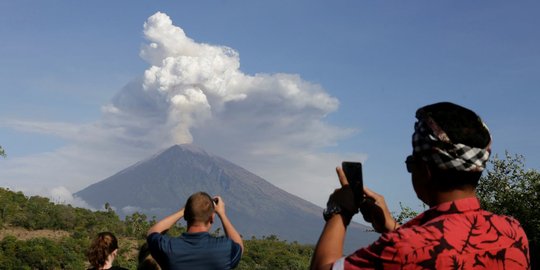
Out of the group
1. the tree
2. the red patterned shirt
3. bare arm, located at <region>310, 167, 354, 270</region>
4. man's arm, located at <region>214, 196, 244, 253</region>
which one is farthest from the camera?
the tree

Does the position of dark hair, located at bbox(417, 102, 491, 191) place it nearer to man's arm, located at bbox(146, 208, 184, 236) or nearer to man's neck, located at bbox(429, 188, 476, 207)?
man's neck, located at bbox(429, 188, 476, 207)

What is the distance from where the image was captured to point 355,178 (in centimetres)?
238

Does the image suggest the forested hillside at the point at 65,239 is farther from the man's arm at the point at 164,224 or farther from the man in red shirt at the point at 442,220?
the man in red shirt at the point at 442,220

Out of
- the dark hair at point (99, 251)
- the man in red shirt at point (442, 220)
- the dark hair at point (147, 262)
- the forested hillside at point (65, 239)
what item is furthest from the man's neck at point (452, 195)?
the forested hillside at point (65, 239)

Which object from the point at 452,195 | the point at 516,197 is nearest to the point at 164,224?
the point at 452,195

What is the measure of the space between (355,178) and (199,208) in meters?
3.14

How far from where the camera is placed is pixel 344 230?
7.50ft

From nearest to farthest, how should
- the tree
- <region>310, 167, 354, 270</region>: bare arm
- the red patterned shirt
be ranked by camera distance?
the red patterned shirt → <region>310, 167, 354, 270</region>: bare arm → the tree

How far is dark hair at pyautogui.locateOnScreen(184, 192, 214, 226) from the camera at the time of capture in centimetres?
530

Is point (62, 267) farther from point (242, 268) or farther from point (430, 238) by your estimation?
point (430, 238)

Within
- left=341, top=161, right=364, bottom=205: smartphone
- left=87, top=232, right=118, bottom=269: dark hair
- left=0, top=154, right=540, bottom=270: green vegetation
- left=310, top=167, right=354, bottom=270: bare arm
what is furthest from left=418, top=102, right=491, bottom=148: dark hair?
left=0, top=154, right=540, bottom=270: green vegetation

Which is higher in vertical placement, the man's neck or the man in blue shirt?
the man in blue shirt

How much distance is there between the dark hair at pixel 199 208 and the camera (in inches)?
209

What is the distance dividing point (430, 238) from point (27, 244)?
5162 cm
